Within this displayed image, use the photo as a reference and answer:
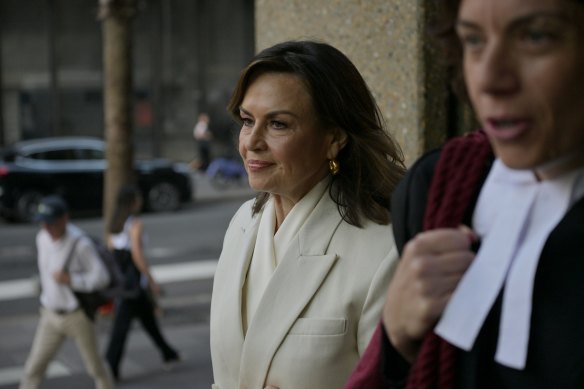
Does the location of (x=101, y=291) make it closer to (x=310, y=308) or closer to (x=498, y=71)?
(x=310, y=308)

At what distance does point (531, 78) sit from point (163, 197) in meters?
20.6

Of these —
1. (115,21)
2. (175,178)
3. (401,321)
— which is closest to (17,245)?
(175,178)

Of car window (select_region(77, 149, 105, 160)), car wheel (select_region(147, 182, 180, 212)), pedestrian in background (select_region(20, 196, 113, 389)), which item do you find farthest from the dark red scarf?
car wheel (select_region(147, 182, 180, 212))

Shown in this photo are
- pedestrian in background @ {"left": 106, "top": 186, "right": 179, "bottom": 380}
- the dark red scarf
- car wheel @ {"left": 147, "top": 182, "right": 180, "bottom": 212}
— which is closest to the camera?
the dark red scarf

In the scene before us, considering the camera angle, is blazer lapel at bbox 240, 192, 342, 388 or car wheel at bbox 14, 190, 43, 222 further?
car wheel at bbox 14, 190, 43, 222

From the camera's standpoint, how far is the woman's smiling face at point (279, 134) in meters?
2.66

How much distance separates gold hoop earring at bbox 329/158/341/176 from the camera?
2.78 meters

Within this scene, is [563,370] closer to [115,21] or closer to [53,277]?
[53,277]

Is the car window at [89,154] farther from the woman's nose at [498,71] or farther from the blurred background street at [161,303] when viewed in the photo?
the woman's nose at [498,71]

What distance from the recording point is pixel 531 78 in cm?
120

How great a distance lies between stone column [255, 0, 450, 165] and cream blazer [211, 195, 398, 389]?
2.11ft

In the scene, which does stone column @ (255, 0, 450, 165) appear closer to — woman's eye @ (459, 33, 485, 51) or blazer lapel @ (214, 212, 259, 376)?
blazer lapel @ (214, 212, 259, 376)

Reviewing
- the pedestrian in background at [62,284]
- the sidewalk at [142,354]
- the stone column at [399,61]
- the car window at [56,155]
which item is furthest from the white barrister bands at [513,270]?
the car window at [56,155]

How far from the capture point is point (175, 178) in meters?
21.8
